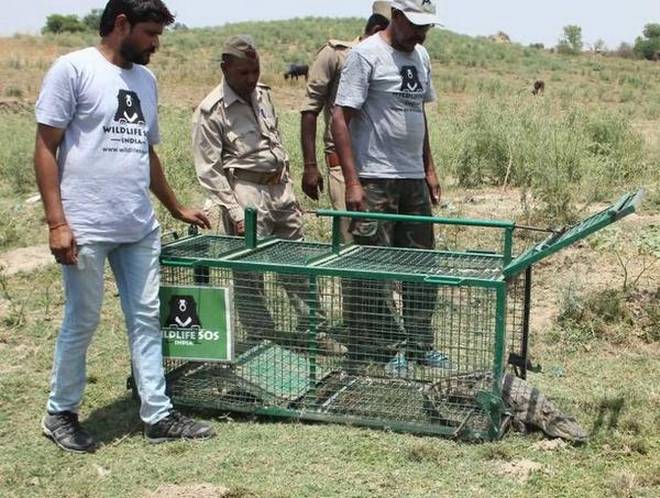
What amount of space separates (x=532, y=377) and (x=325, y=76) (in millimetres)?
2009

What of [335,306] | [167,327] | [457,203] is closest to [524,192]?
[457,203]

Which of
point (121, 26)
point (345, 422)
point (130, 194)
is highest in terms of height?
point (121, 26)

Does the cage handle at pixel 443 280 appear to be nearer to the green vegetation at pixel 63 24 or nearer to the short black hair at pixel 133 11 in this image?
the short black hair at pixel 133 11

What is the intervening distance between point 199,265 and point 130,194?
492 mm

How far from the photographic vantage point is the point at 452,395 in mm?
3967

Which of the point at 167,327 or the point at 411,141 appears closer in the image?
the point at 167,327

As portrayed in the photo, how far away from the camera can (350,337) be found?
13.3 ft

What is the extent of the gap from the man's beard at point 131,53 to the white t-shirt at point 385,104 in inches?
44.1

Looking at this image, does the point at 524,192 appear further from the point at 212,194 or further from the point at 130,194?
the point at 130,194

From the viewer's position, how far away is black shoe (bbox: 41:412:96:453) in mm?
3863

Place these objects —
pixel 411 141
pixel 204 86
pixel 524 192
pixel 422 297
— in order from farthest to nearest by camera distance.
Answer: pixel 204 86 → pixel 524 192 → pixel 411 141 → pixel 422 297

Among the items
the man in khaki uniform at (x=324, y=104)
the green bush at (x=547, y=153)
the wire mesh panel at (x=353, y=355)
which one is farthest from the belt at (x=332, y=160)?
the green bush at (x=547, y=153)

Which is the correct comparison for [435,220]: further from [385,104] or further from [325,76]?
[325,76]

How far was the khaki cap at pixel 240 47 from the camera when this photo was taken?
459cm
